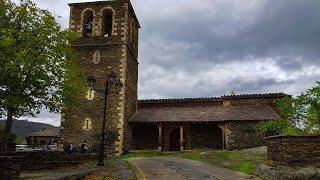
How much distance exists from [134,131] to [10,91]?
534 inches

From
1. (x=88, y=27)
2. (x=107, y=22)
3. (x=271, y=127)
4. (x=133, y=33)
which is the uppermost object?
(x=107, y=22)

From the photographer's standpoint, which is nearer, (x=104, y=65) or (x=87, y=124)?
(x=87, y=124)

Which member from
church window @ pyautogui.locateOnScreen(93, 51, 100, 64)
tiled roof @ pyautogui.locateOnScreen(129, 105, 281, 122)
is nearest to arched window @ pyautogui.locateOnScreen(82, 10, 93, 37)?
church window @ pyautogui.locateOnScreen(93, 51, 100, 64)

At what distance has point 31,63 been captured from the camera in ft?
48.1

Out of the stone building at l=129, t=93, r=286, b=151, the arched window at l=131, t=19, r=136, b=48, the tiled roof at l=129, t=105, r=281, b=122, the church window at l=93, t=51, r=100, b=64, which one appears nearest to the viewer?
the stone building at l=129, t=93, r=286, b=151

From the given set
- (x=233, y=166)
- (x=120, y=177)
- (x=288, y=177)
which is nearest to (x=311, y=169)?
(x=288, y=177)

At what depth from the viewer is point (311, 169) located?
911 centimetres

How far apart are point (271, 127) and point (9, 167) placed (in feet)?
60.4

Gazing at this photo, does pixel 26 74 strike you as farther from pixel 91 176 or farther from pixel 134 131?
pixel 134 131

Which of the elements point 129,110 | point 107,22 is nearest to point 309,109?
point 129,110

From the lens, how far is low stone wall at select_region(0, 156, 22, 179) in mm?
8539

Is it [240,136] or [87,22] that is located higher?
[87,22]

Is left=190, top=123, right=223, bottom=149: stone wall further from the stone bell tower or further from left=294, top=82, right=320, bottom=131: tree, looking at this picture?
left=294, top=82, right=320, bottom=131: tree

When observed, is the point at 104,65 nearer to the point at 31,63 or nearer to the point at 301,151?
the point at 31,63
